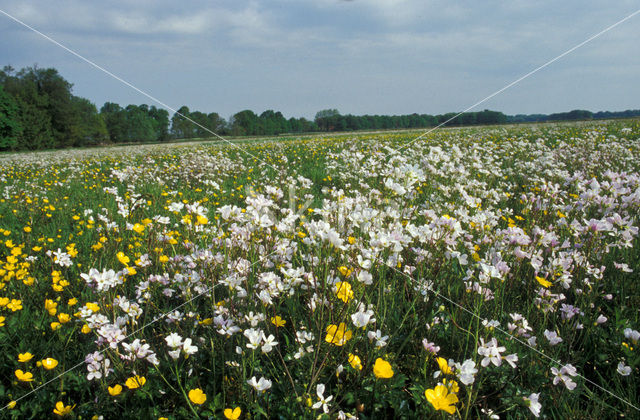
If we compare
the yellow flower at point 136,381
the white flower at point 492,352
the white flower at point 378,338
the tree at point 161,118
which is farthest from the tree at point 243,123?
the white flower at point 492,352

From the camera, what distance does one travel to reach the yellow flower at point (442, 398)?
1.19 m

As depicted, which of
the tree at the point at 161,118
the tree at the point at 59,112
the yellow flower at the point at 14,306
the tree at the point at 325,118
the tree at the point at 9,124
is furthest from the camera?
the tree at the point at 59,112

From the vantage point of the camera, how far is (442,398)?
1.23 m

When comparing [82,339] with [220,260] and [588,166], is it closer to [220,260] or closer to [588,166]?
[220,260]

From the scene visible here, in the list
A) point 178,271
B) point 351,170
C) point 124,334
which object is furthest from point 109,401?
point 351,170

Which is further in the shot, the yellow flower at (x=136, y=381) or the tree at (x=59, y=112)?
the tree at (x=59, y=112)

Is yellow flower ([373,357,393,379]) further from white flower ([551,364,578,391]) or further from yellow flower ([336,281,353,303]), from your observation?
white flower ([551,364,578,391])

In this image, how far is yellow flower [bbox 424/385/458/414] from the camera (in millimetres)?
1194

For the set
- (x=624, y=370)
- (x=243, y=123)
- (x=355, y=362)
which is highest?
(x=243, y=123)

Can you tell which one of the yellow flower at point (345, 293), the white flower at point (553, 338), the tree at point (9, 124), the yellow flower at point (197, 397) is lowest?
the yellow flower at point (197, 397)

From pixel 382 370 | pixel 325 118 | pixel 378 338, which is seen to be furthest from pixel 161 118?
pixel 382 370

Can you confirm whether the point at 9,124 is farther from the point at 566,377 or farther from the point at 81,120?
the point at 566,377

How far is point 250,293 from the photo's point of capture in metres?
2.06

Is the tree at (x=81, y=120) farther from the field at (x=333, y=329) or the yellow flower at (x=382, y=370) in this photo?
the yellow flower at (x=382, y=370)
